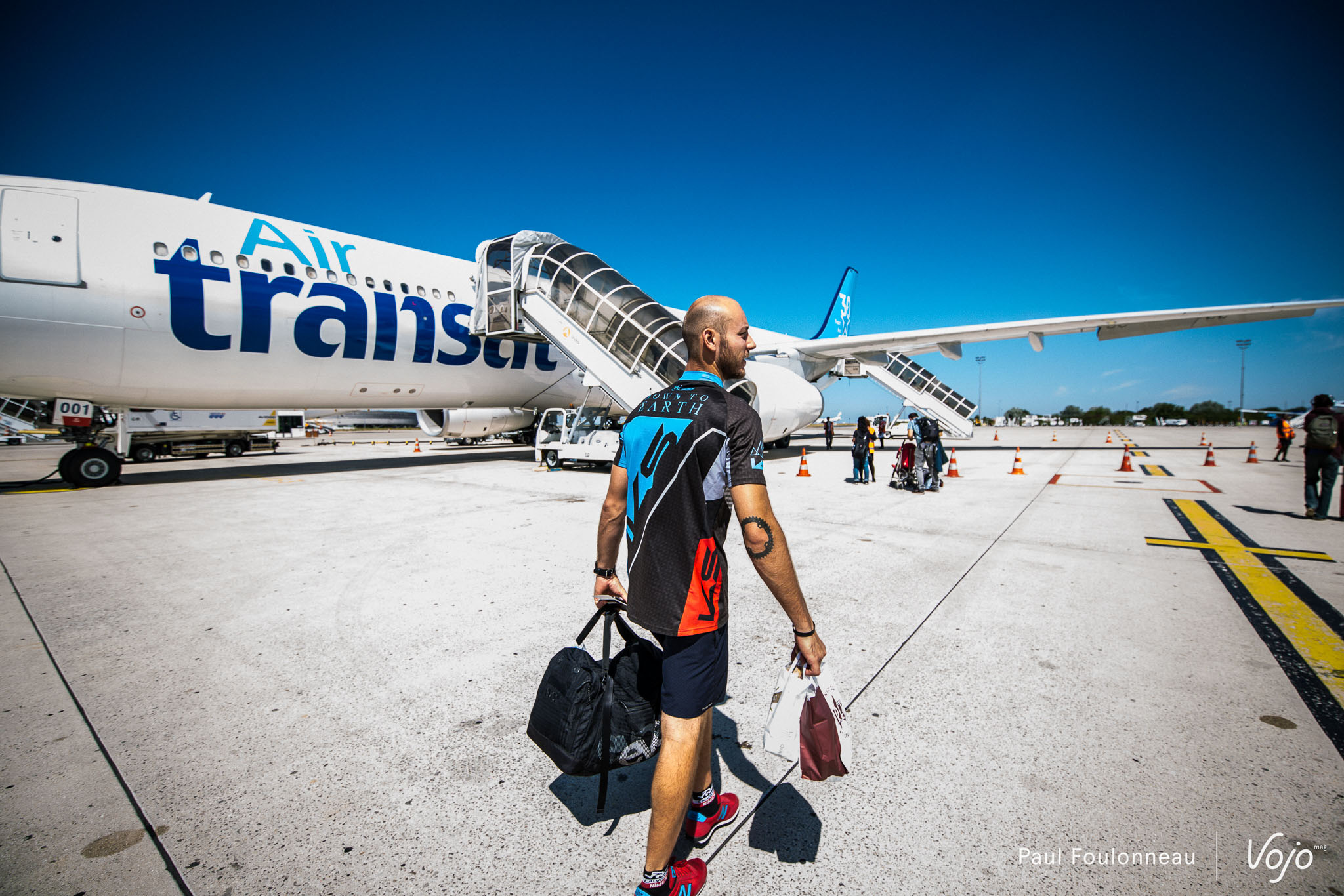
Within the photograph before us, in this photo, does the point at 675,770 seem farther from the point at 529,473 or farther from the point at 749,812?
the point at 529,473

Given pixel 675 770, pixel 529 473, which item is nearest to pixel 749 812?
pixel 675 770

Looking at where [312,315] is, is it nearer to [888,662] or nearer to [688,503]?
[688,503]

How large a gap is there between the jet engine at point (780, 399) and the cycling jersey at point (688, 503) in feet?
32.3

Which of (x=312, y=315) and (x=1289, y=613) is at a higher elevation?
(x=312, y=315)

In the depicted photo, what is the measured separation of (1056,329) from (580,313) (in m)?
13.4

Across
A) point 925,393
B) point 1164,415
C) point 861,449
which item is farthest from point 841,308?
point 1164,415

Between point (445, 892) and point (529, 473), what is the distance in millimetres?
10257

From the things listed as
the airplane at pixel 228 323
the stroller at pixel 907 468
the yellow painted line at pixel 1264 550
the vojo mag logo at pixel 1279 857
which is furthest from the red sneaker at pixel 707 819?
the stroller at pixel 907 468

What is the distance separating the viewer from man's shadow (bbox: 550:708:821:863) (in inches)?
72.2

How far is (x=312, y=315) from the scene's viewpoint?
9719 mm

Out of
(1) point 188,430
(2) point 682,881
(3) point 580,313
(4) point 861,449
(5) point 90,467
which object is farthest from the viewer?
(1) point 188,430

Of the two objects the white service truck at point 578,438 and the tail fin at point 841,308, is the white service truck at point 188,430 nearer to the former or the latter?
the white service truck at point 578,438

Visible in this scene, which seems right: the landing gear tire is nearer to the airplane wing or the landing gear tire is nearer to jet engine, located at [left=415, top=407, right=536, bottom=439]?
jet engine, located at [left=415, top=407, right=536, bottom=439]

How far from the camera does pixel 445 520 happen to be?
670 cm
